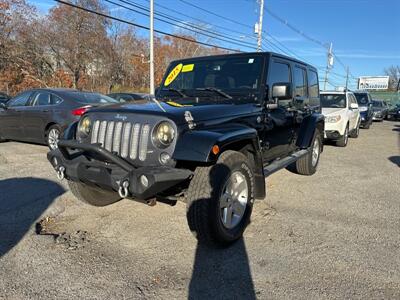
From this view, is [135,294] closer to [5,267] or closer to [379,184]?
[5,267]

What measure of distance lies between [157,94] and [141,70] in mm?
41658

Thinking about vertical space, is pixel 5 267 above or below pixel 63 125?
below

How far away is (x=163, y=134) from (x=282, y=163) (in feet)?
7.46

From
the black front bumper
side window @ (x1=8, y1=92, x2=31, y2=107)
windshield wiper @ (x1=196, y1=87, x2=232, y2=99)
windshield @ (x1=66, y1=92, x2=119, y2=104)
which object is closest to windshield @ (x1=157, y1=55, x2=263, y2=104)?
windshield wiper @ (x1=196, y1=87, x2=232, y2=99)

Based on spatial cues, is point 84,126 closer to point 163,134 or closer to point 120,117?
point 120,117

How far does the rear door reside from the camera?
905 centimetres

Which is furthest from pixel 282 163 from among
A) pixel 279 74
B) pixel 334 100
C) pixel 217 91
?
pixel 334 100

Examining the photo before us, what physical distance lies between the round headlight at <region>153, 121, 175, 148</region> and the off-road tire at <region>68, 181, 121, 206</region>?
1.16 meters

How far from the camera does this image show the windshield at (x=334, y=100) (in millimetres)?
11576

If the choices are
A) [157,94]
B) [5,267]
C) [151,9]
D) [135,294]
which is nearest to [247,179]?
[135,294]

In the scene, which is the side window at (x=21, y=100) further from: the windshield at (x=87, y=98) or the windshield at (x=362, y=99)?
the windshield at (x=362, y=99)

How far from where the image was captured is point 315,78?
7.20 m

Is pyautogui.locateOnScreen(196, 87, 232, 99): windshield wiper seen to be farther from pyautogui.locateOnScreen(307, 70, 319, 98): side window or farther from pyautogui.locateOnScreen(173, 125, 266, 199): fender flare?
pyautogui.locateOnScreen(307, 70, 319, 98): side window

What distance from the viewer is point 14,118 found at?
30.0 ft
